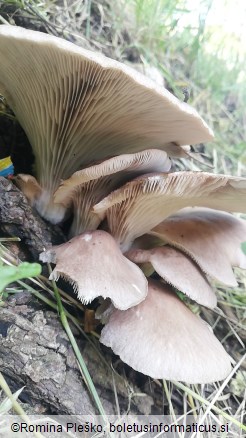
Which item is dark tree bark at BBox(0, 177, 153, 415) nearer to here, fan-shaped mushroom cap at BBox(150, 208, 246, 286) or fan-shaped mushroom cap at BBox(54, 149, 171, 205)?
fan-shaped mushroom cap at BBox(54, 149, 171, 205)

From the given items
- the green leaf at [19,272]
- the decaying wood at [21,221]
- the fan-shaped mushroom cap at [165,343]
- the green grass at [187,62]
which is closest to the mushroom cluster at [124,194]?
the fan-shaped mushroom cap at [165,343]

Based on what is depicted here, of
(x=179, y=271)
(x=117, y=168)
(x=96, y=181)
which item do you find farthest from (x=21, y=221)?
(x=179, y=271)

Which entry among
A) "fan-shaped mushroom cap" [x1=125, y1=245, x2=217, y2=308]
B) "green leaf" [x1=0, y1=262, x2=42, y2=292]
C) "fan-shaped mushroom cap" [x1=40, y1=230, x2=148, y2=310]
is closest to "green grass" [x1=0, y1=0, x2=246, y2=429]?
"fan-shaped mushroom cap" [x1=40, y1=230, x2=148, y2=310]

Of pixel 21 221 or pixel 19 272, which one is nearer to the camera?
pixel 19 272

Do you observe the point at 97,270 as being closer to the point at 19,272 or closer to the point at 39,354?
the point at 39,354

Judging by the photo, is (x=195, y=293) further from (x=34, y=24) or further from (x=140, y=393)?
(x=34, y=24)

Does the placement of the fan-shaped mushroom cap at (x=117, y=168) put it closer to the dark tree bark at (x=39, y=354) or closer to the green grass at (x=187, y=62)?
the dark tree bark at (x=39, y=354)
